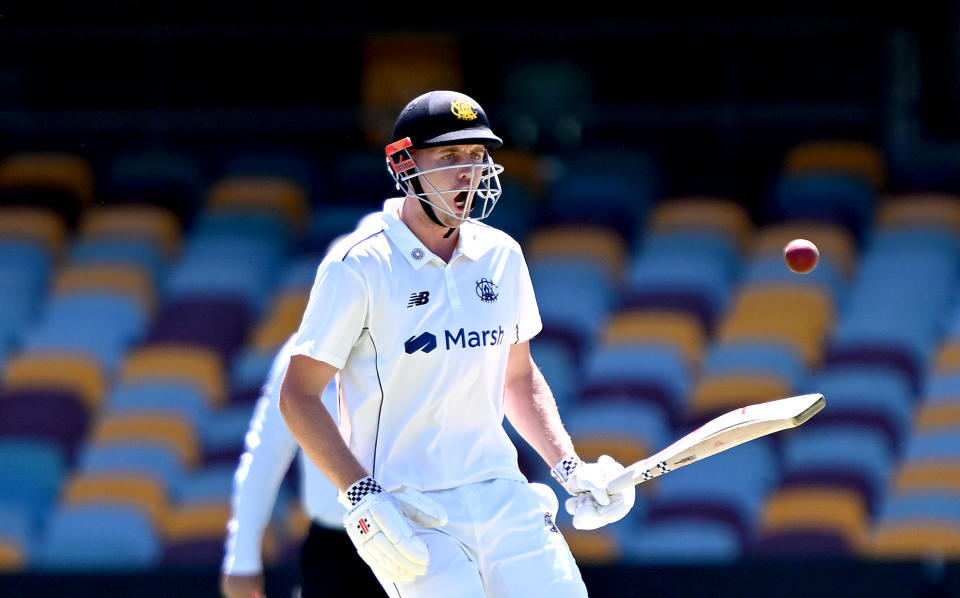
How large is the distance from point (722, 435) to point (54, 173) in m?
6.14

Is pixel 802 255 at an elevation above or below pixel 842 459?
below

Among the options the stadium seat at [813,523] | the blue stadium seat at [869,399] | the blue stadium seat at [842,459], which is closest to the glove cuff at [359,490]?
the stadium seat at [813,523]

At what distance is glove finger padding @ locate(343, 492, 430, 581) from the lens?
3336 mm

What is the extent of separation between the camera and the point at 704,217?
8.70m

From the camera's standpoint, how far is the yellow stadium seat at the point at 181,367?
8.16 meters

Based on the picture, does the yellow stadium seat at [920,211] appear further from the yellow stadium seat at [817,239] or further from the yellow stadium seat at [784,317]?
the yellow stadium seat at [784,317]

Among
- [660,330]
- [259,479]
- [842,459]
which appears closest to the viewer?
[259,479]

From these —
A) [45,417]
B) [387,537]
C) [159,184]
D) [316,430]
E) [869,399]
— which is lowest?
[387,537]

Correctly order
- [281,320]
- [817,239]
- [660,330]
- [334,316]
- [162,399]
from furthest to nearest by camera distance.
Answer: [817,239] < [281,320] < [660,330] < [162,399] < [334,316]

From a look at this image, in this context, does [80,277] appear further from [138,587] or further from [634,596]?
[634,596]

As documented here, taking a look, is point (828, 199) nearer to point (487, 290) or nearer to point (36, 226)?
point (36, 226)

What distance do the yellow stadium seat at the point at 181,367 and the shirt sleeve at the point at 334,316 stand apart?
4711 mm

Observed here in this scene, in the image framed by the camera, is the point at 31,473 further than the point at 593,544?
Yes

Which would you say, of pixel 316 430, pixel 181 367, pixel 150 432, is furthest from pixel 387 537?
pixel 181 367
